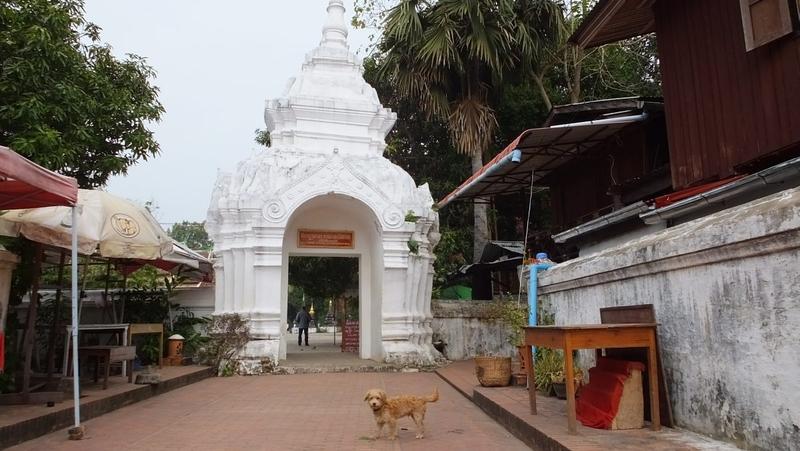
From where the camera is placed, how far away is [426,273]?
493 inches

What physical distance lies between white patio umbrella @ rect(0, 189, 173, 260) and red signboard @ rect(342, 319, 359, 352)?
8.08 meters

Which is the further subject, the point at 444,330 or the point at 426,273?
the point at 444,330

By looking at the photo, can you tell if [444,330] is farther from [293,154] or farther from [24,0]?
[24,0]

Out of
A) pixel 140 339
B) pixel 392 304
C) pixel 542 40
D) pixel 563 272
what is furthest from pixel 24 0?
pixel 542 40

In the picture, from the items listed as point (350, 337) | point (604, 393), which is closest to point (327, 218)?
point (350, 337)

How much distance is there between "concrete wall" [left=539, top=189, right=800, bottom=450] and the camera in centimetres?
341

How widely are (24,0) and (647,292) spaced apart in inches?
399

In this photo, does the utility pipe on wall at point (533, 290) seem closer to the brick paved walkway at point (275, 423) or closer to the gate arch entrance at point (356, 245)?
the brick paved walkway at point (275, 423)

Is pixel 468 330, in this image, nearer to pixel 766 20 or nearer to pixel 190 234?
pixel 766 20

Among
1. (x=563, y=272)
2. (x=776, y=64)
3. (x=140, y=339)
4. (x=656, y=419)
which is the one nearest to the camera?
(x=656, y=419)

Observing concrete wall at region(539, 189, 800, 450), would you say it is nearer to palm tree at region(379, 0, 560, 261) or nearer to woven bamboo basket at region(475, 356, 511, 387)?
woven bamboo basket at region(475, 356, 511, 387)

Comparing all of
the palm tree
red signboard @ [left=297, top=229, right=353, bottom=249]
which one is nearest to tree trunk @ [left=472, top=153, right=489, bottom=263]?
the palm tree

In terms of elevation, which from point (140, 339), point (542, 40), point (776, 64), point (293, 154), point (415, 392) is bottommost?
point (415, 392)

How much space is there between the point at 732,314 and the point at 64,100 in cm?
962
